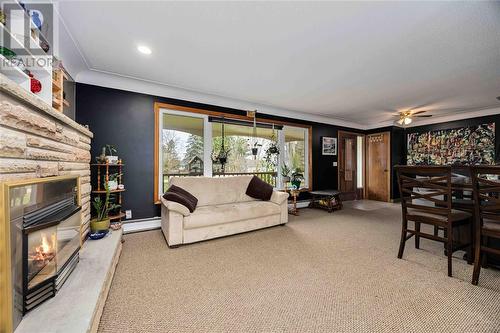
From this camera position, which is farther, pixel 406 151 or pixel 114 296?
pixel 406 151

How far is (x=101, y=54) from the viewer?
8.64ft

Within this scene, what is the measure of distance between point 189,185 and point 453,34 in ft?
12.4

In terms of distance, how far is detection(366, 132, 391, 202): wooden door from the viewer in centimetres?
633

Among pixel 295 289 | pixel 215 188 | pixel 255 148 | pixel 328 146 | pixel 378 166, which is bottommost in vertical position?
→ pixel 295 289

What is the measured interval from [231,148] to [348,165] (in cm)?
409

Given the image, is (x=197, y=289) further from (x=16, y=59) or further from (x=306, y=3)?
(x=306, y=3)

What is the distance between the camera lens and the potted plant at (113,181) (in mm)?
3043

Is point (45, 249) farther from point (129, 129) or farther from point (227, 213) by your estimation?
point (129, 129)

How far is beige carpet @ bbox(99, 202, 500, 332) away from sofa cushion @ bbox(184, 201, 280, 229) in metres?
0.31

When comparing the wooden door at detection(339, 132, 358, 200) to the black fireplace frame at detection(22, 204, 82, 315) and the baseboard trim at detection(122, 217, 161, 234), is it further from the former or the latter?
the black fireplace frame at detection(22, 204, 82, 315)

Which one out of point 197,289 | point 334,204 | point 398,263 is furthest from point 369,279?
point 334,204

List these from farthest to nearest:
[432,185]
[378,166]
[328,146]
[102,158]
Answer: [378,166] < [328,146] < [102,158] < [432,185]

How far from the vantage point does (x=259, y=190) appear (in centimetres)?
390

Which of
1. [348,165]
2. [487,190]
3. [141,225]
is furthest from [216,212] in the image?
[348,165]
